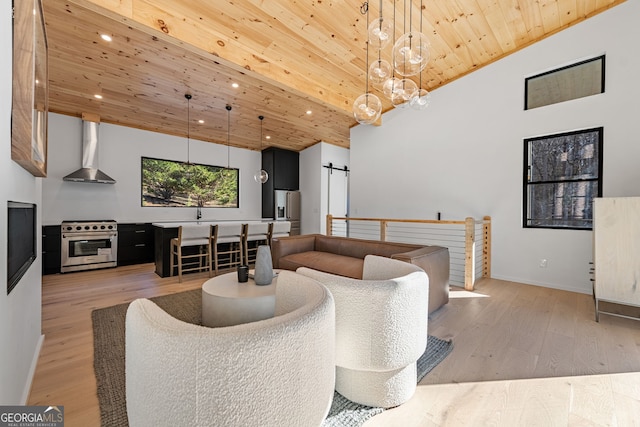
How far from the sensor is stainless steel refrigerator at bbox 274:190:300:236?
728cm

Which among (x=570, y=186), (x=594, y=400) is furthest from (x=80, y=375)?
(x=570, y=186)

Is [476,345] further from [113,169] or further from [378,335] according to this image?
[113,169]

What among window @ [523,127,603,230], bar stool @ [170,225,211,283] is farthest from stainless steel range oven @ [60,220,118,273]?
window @ [523,127,603,230]

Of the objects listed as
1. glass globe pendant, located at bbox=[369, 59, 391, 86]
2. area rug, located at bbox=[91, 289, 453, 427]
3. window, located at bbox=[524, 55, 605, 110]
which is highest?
window, located at bbox=[524, 55, 605, 110]

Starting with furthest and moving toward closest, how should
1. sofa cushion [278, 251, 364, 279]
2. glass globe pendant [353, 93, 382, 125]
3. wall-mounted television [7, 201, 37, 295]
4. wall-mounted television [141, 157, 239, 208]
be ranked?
1. wall-mounted television [141, 157, 239, 208]
2. sofa cushion [278, 251, 364, 279]
3. glass globe pendant [353, 93, 382, 125]
4. wall-mounted television [7, 201, 37, 295]

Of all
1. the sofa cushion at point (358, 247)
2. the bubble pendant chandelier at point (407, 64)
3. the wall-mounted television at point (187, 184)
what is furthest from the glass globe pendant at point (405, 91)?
the wall-mounted television at point (187, 184)

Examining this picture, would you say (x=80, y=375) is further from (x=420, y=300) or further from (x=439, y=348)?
(x=439, y=348)

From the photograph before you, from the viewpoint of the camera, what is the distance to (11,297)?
50.8 inches

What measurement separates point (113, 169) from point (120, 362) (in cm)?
481

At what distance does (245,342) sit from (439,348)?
6.63ft

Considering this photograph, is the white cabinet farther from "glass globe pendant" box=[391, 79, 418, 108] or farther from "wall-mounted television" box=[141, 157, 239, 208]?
"wall-mounted television" box=[141, 157, 239, 208]

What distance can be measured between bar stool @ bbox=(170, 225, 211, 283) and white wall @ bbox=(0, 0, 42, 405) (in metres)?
2.26

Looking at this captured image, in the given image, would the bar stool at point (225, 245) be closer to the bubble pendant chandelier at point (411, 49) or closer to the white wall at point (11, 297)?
the white wall at point (11, 297)

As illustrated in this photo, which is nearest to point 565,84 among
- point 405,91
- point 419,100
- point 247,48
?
point 419,100
